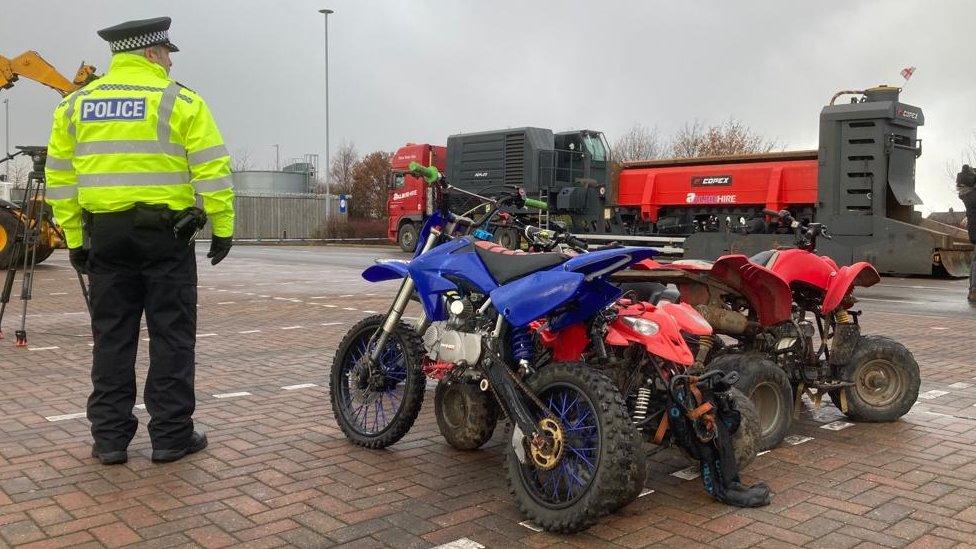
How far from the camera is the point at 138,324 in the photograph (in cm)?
462

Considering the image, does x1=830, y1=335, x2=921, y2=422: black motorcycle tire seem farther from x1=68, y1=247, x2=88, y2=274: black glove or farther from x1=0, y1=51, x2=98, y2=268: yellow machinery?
x1=0, y1=51, x2=98, y2=268: yellow machinery

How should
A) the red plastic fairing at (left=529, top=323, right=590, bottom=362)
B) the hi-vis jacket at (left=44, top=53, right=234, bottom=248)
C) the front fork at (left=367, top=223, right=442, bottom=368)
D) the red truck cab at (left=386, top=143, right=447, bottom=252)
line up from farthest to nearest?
the red truck cab at (left=386, top=143, right=447, bottom=252)
the front fork at (left=367, top=223, right=442, bottom=368)
the hi-vis jacket at (left=44, top=53, right=234, bottom=248)
the red plastic fairing at (left=529, top=323, right=590, bottom=362)

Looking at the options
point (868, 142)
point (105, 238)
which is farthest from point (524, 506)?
point (868, 142)

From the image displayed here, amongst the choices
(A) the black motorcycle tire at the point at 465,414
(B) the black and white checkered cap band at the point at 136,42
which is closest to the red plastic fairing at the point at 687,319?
(A) the black motorcycle tire at the point at 465,414

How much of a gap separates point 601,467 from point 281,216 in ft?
146

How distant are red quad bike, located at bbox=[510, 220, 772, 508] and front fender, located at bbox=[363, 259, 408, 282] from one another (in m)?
1.07

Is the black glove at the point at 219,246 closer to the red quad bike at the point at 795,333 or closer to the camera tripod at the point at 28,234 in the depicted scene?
the red quad bike at the point at 795,333

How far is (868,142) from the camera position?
1817 centimetres

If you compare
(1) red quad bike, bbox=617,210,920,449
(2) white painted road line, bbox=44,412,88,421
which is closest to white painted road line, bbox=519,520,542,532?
(1) red quad bike, bbox=617,210,920,449

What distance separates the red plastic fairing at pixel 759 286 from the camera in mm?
5160

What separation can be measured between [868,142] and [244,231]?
3370cm

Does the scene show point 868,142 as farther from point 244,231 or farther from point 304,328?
point 244,231

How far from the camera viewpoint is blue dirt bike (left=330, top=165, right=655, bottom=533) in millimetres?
3611

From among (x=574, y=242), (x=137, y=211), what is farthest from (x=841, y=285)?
(x=137, y=211)
